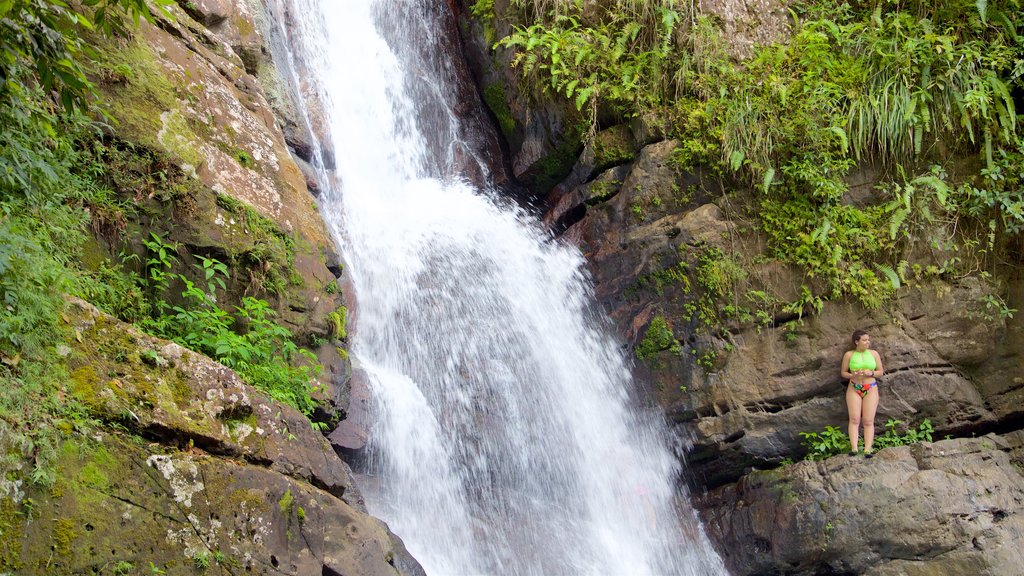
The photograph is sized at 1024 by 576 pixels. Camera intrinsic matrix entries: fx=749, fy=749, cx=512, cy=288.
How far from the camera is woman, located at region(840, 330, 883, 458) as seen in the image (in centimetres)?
823

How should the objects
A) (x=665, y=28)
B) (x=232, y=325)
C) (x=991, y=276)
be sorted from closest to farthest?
(x=232, y=325), (x=991, y=276), (x=665, y=28)

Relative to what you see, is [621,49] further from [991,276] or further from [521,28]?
[991,276]

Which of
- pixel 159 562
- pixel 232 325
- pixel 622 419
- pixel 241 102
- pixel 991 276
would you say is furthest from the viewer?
pixel 622 419

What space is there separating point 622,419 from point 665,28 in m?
5.27

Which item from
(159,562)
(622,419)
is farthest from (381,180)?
(159,562)

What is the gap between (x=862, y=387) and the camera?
27.2 ft

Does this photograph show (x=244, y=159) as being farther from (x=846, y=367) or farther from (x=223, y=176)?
(x=846, y=367)

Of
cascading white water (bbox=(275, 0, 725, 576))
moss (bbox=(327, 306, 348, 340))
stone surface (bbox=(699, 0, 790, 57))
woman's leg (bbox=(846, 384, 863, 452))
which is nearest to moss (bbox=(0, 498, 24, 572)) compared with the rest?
moss (bbox=(327, 306, 348, 340))

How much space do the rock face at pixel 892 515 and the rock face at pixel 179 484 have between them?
486 cm

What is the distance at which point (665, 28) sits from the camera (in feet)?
33.3

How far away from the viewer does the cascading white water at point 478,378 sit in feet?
25.3

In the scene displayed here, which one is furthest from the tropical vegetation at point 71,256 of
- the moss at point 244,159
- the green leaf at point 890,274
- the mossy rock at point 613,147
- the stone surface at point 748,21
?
the stone surface at point 748,21

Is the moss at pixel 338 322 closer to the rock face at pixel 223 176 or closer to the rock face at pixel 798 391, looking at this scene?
the rock face at pixel 223 176

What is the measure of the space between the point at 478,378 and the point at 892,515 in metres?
4.68
